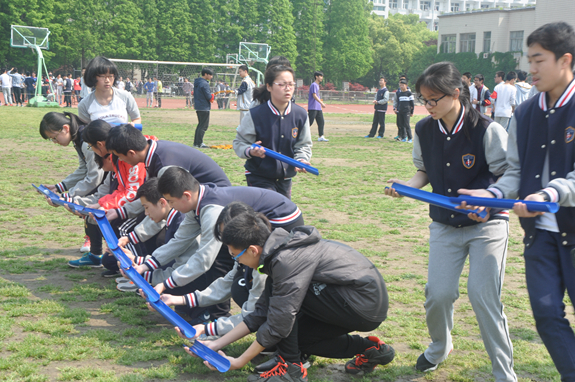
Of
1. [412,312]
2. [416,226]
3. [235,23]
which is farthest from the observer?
[235,23]

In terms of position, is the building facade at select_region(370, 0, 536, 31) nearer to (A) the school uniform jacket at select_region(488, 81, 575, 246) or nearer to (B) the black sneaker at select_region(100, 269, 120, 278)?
(B) the black sneaker at select_region(100, 269, 120, 278)

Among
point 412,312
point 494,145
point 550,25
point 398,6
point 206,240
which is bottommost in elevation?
point 412,312

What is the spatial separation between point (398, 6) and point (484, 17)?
186 feet

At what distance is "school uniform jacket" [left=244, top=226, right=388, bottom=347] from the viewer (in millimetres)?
2982

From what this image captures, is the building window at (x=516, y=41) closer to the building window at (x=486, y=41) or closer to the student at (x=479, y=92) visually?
the building window at (x=486, y=41)

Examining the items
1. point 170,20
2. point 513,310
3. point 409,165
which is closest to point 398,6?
point 170,20

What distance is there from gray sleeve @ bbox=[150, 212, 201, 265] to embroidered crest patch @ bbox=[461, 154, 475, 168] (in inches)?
77.3

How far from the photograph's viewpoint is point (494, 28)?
184 feet

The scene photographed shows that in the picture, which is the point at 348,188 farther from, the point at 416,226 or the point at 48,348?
the point at 48,348

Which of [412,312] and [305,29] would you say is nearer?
[412,312]

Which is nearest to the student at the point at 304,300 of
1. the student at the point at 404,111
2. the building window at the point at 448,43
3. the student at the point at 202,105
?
the student at the point at 202,105

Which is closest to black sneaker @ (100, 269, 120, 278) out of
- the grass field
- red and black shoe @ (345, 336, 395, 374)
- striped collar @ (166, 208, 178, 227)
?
the grass field

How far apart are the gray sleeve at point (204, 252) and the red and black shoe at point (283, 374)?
880 mm

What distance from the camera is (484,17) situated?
2238 inches
